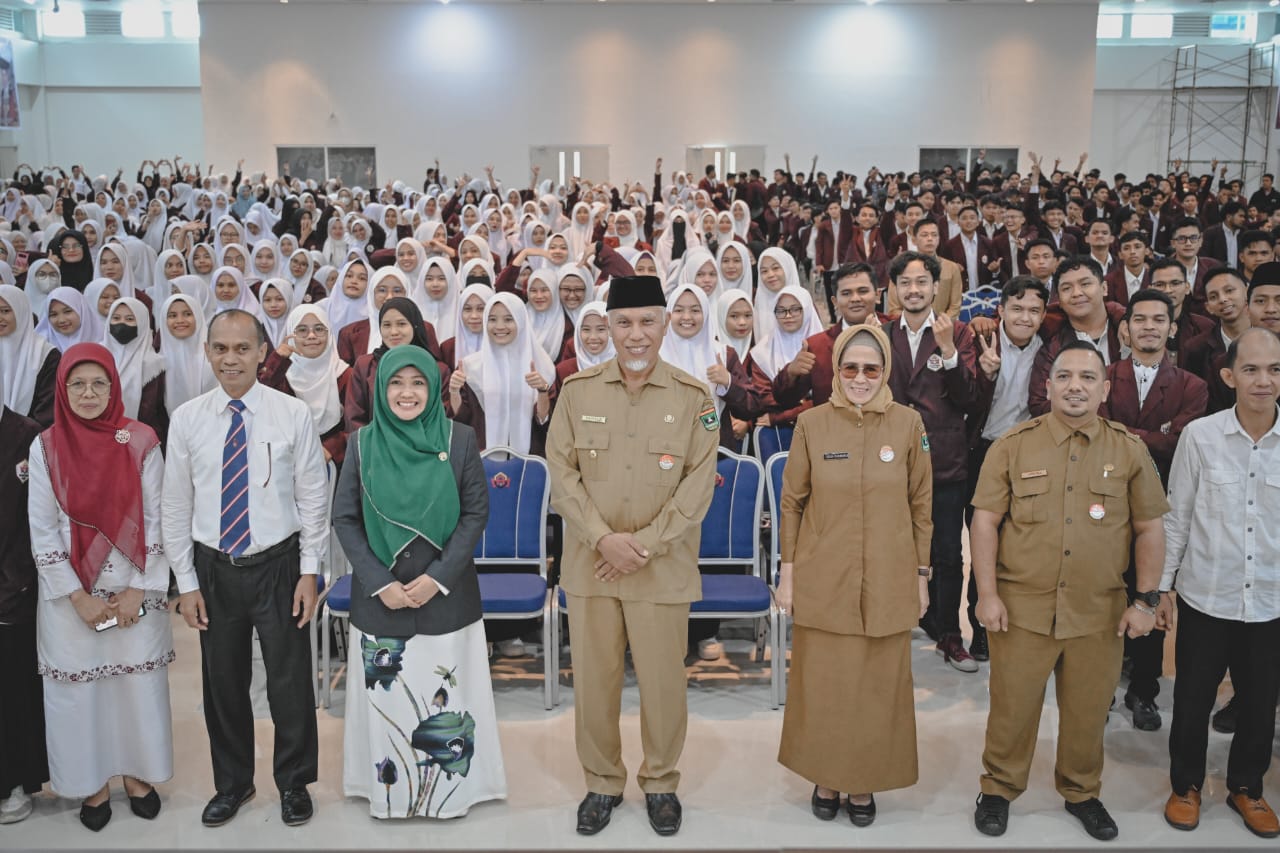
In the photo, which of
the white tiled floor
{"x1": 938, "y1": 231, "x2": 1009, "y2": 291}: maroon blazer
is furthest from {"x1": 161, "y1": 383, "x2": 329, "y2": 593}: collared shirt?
{"x1": 938, "y1": 231, "x2": 1009, "y2": 291}: maroon blazer

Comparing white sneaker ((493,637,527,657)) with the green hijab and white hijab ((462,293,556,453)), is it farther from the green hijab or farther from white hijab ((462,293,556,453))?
the green hijab

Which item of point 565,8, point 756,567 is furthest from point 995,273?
point 565,8

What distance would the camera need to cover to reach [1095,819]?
3477 millimetres

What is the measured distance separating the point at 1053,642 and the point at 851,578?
2.32 ft

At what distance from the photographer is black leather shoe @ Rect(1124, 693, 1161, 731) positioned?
4246mm

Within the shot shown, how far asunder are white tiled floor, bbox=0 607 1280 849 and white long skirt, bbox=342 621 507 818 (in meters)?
0.12

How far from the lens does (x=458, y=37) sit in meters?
24.0

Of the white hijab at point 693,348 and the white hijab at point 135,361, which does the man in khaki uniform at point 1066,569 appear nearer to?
the white hijab at point 693,348

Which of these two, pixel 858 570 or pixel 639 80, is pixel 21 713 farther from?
pixel 639 80

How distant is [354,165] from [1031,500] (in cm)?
2362

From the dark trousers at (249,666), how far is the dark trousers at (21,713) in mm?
612

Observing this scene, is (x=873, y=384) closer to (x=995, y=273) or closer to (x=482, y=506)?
(x=482, y=506)

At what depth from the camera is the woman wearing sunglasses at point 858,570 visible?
11.2ft

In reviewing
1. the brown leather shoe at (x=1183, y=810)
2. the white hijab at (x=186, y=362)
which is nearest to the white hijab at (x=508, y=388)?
the white hijab at (x=186, y=362)
